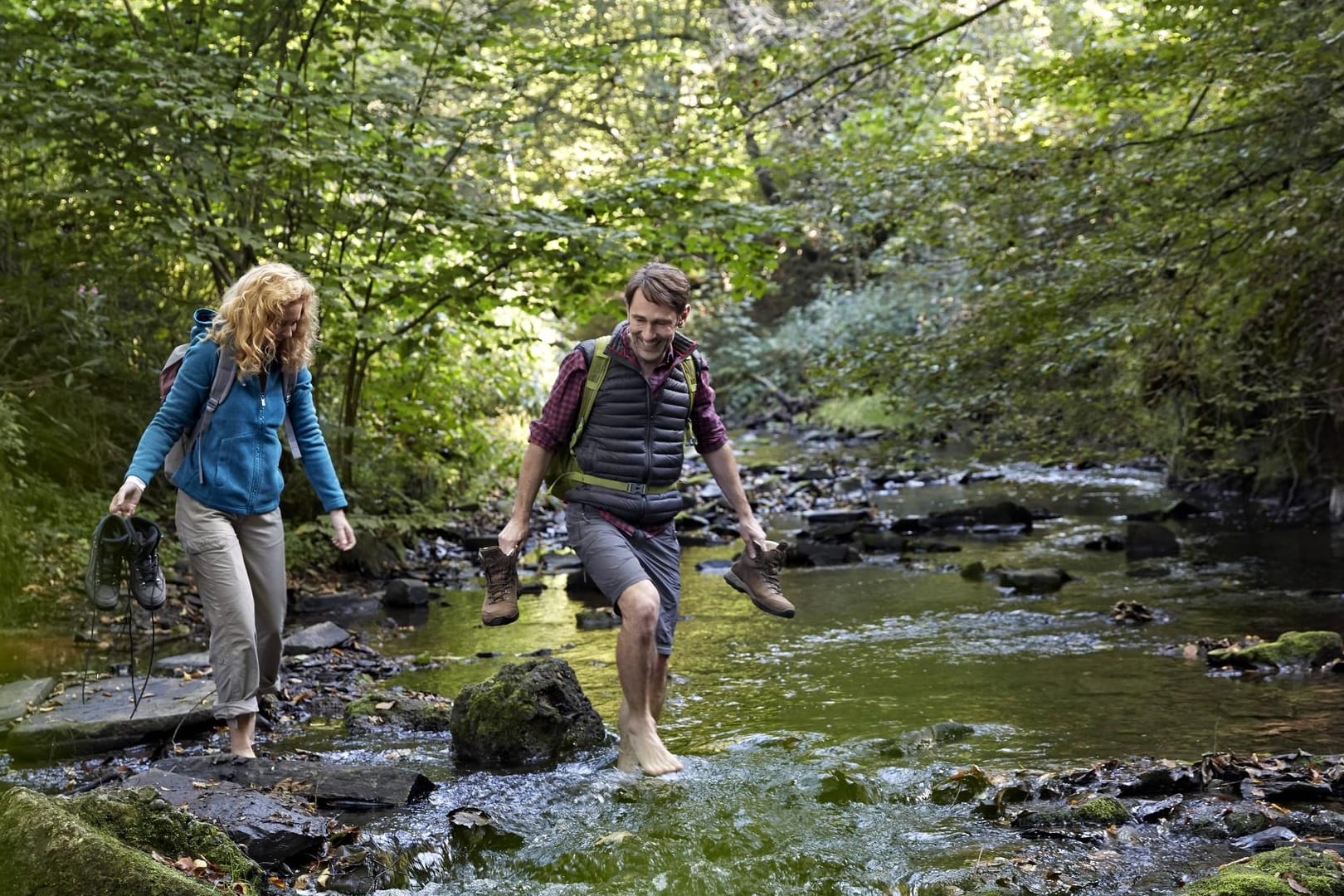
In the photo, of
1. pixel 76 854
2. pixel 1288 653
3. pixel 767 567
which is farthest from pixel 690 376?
pixel 1288 653

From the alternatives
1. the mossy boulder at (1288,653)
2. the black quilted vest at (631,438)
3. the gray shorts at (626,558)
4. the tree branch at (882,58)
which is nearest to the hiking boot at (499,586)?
the gray shorts at (626,558)

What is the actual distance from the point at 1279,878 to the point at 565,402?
328 centimetres

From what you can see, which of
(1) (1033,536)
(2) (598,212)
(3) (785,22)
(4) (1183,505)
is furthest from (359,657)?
(3) (785,22)

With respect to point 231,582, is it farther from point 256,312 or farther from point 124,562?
point 256,312

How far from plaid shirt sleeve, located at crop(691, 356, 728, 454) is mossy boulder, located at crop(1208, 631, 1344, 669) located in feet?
12.5

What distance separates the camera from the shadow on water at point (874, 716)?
433 centimetres

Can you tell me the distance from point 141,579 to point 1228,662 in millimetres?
6257

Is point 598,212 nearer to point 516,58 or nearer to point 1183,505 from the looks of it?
point 516,58

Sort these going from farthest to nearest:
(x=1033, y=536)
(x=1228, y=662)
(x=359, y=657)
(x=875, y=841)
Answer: (x=1033, y=536), (x=359, y=657), (x=1228, y=662), (x=875, y=841)

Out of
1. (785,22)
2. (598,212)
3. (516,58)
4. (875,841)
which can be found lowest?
(875,841)

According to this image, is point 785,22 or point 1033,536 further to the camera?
point 785,22

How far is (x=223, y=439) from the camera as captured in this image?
5188 millimetres

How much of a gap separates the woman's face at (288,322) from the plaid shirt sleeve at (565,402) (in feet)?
3.81

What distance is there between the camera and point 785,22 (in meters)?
25.7
